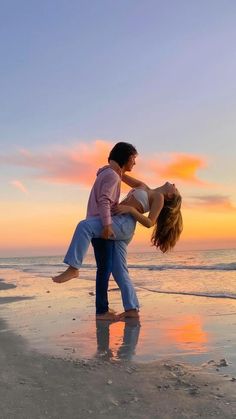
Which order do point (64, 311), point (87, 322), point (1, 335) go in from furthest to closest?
point (64, 311)
point (87, 322)
point (1, 335)

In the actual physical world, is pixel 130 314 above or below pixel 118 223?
below

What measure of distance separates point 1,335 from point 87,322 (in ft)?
3.66

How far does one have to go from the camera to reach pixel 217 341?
388 cm

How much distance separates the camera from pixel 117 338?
4184mm

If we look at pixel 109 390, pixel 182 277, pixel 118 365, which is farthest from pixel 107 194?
pixel 182 277

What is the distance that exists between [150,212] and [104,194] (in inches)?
26.7

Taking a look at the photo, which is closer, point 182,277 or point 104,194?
point 104,194

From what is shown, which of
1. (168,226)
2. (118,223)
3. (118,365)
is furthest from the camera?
(168,226)

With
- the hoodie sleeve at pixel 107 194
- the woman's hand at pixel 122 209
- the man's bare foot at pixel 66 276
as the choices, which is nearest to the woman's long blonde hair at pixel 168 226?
the woman's hand at pixel 122 209

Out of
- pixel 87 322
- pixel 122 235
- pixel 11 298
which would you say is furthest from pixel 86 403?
pixel 11 298

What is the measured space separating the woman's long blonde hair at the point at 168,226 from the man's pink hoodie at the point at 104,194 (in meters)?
0.68

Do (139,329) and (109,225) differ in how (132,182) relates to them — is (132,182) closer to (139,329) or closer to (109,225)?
(109,225)

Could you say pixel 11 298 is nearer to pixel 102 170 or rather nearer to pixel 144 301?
pixel 144 301

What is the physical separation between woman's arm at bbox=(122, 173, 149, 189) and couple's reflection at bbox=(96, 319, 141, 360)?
1.61 m
